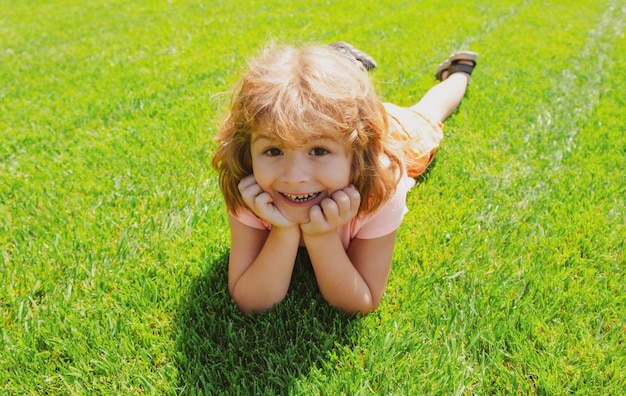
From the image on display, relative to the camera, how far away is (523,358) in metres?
1.86

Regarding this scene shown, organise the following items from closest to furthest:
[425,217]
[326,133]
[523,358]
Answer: [326,133], [523,358], [425,217]

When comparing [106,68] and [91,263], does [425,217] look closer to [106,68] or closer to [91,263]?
[91,263]

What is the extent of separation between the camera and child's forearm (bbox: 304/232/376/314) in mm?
1936

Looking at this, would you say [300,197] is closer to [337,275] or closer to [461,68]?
[337,275]

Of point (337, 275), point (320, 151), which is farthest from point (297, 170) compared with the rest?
point (337, 275)

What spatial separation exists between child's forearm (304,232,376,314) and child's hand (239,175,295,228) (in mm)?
115

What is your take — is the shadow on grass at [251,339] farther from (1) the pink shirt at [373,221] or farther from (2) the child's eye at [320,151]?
(2) the child's eye at [320,151]

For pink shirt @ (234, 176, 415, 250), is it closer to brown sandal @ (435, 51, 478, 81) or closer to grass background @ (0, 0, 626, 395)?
grass background @ (0, 0, 626, 395)

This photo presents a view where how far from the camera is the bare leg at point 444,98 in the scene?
12.7 feet

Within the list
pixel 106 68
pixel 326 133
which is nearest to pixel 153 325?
pixel 326 133

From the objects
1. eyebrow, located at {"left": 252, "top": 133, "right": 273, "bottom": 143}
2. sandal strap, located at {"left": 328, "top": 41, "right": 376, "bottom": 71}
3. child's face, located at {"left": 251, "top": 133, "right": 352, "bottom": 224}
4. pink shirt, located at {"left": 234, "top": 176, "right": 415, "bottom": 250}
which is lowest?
sandal strap, located at {"left": 328, "top": 41, "right": 376, "bottom": 71}

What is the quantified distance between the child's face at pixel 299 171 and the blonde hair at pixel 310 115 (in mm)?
44

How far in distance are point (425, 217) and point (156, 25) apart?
6.75 meters

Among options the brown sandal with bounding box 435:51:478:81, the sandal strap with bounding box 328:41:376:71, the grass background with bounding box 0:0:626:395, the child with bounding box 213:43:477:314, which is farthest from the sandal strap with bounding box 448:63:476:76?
the child with bounding box 213:43:477:314
